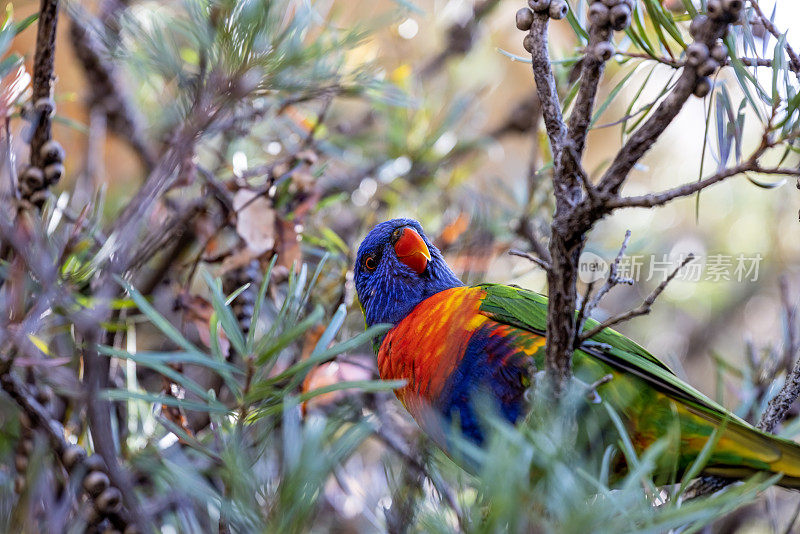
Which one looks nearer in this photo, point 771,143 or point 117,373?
point 771,143

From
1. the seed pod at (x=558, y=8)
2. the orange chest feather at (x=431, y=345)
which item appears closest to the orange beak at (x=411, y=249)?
the orange chest feather at (x=431, y=345)

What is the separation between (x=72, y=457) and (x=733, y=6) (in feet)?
2.21

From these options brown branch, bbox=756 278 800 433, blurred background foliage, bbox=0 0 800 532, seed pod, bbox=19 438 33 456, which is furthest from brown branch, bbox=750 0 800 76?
seed pod, bbox=19 438 33 456

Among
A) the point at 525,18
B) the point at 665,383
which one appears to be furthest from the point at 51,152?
the point at 665,383

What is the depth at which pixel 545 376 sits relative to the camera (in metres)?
0.62

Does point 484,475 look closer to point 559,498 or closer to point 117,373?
point 559,498

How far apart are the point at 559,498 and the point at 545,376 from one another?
0.20m

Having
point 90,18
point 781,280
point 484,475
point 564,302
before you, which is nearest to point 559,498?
point 484,475

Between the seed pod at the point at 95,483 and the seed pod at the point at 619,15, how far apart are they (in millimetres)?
580

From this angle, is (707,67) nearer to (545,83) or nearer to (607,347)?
(545,83)

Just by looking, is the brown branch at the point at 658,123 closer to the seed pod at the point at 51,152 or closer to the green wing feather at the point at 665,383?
the green wing feather at the point at 665,383

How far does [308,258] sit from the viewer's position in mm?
1216

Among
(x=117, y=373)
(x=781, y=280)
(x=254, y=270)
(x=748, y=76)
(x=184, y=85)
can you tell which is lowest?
(x=117, y=373)

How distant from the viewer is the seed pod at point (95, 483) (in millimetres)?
593
